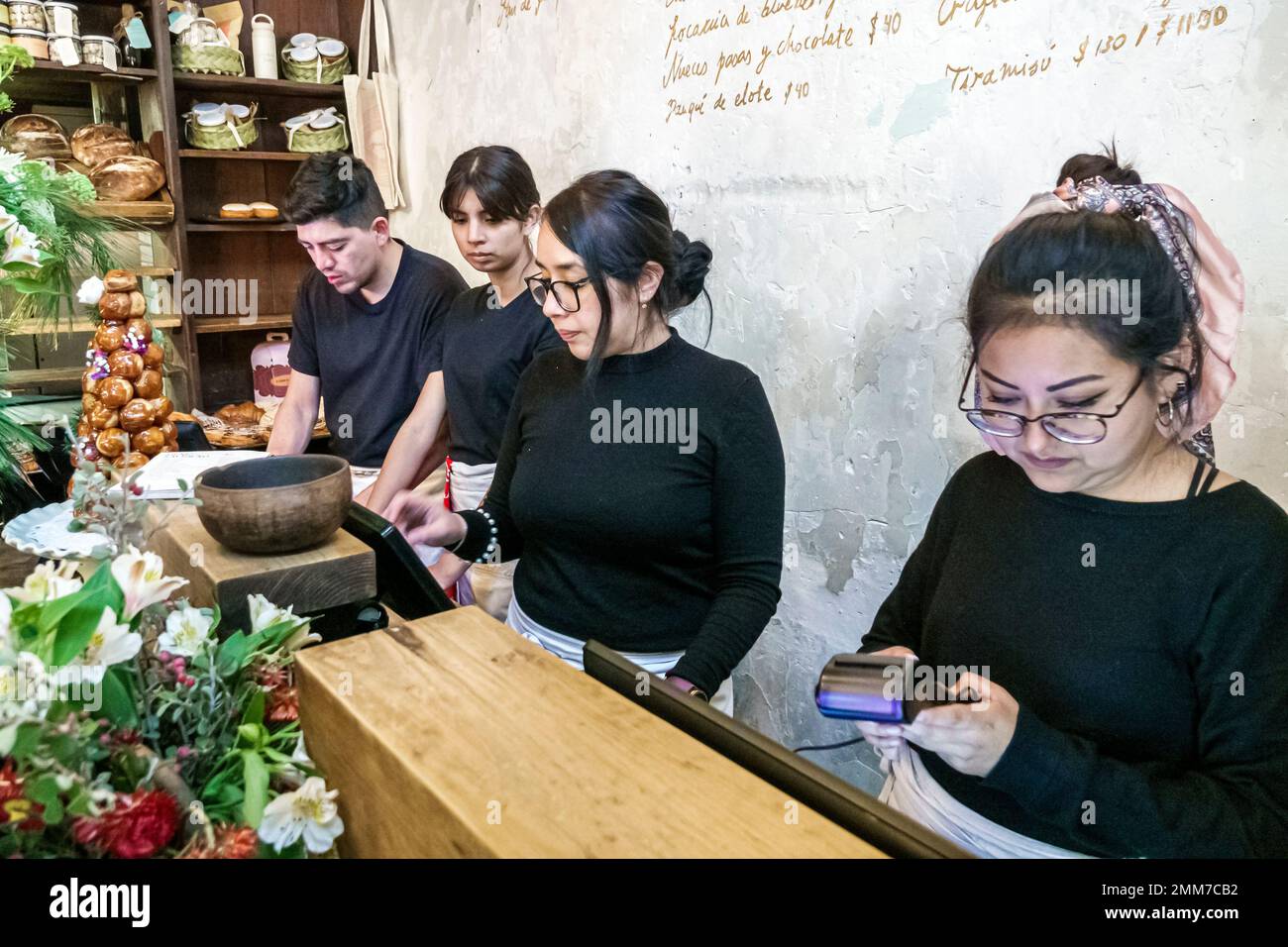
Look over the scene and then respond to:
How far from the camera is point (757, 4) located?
2.32 metres

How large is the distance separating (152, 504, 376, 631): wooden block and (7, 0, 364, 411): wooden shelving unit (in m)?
3.06

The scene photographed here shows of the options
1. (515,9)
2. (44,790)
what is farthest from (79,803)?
(515,9)

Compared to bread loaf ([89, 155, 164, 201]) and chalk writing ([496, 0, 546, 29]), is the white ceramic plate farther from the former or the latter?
bread loaf ([89, 155, 164, 201])

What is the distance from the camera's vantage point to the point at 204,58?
4070 millimetres

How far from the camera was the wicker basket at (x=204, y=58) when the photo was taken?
4.05 meters

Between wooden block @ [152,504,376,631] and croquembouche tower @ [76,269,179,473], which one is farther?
croquembouche tower @ [76,269,179,473]

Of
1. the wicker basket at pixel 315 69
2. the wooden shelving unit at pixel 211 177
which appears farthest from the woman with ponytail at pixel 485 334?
the wicker basket at pixel 315 69

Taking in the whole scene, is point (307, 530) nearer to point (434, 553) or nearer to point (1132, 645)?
point (1132, 645)

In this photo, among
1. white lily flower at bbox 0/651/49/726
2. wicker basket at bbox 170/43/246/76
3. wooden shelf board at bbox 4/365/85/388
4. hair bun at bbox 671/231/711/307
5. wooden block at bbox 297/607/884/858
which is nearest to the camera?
wooden block at bbox 297/607/884/858

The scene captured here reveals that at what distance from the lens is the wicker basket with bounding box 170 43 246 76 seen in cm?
405

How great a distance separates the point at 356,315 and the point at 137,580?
2.17 m

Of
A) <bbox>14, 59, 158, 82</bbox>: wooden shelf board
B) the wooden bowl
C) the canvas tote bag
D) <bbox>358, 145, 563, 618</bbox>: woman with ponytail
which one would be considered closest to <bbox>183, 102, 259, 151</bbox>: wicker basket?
<bbox>14, 59, 158, 82</bbox>: wooden shelf board
